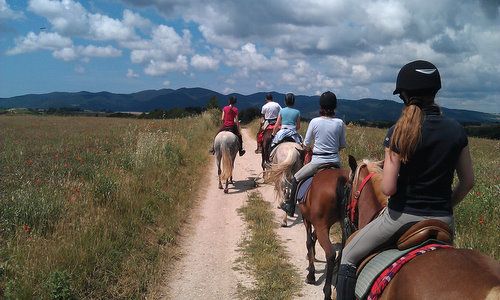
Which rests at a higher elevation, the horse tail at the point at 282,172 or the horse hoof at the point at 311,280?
the horse tail at the point at 282,172

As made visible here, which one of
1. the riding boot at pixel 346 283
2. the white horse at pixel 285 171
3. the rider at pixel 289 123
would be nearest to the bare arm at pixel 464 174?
the riding boot at pixel 346 283

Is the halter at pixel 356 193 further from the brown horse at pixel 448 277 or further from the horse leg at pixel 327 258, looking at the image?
the brown horse at pixel 448 277

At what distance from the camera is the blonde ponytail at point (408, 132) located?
9.41 ft

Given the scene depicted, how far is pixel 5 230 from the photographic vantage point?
19.7 feet

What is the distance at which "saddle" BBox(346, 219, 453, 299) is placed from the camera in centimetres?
298

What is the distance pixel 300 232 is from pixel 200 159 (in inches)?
346

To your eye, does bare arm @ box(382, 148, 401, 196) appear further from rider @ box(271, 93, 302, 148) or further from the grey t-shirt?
rider @ box(271, 93, 302, 148)

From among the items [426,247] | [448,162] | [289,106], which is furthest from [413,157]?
[289,106]

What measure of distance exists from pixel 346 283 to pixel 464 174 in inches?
51.8

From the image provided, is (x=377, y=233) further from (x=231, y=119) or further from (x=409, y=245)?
(x=231, y=119)

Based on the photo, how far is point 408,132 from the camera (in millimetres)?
2879

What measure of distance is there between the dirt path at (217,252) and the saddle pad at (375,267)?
2643mm

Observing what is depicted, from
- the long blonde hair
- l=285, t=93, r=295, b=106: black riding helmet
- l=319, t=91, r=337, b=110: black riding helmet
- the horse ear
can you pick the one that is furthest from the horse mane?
l=285, t=93, r=295, b=106: black riding helmet

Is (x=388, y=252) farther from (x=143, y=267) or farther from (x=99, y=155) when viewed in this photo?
(x=99, y=155)
